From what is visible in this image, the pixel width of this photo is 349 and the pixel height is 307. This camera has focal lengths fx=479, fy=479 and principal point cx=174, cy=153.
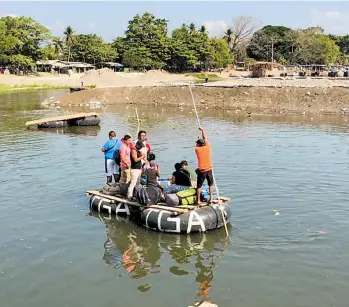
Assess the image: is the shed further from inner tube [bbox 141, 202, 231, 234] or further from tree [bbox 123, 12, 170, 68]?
inner tube [bbox 141, 202, 231, 234]

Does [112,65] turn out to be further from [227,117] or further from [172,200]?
[172,200]

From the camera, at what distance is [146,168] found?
15.1 metres

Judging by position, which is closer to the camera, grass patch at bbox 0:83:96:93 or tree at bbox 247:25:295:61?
grass patch at bbox 0:83:96:93

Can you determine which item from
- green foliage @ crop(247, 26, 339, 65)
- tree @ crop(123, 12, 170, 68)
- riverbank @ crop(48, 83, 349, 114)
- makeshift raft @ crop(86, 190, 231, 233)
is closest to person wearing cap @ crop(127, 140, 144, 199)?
makeshift raft @ crop(86, 190, 231, 233)

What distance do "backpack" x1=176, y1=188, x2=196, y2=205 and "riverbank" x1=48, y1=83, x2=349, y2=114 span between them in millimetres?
32545

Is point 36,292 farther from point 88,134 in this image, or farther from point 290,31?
point 290,31

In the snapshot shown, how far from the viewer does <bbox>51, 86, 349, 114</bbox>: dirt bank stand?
46062 millimetres

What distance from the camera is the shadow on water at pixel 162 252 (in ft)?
37.6

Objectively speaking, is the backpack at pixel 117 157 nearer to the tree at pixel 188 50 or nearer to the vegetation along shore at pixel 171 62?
the vegetation along shore at pixel 171 62

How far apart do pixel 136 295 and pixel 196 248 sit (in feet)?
9.59

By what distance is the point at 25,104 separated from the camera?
5575 centimetres

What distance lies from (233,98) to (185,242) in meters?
39.3

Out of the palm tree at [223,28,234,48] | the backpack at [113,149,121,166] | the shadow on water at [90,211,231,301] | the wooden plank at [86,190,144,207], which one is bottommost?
the shadow on water at [90,211,231,301]

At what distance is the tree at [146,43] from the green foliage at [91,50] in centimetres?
569
